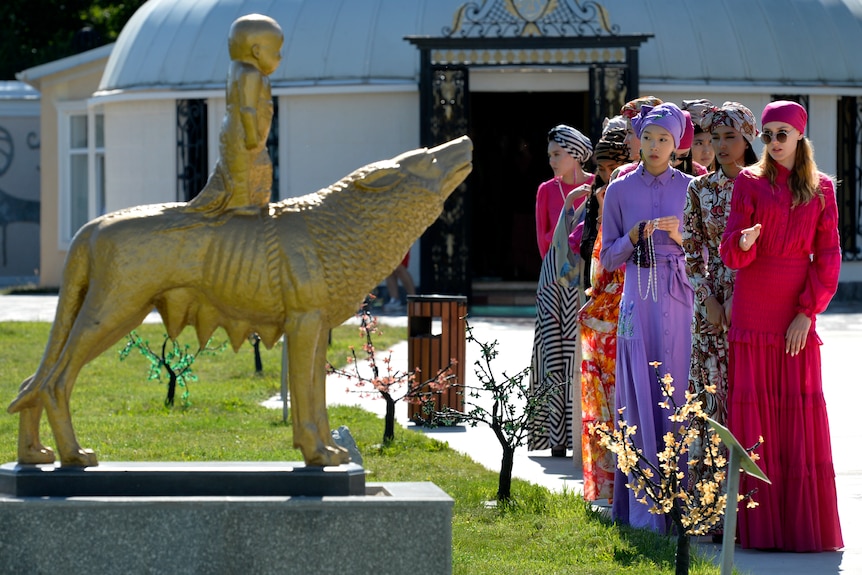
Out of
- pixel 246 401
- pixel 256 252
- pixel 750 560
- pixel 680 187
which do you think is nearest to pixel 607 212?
pixel 680 187

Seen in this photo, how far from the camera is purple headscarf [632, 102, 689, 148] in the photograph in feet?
24.3

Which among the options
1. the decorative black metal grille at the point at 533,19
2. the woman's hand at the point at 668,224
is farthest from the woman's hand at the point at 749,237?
the decorative black metal grille at the point at 533,19

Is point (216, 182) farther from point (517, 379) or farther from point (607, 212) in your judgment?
point (517, 379)

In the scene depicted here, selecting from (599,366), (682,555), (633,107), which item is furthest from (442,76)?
(682,555)

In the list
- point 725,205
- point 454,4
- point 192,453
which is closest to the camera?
point 725,205

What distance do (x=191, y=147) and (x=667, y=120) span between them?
17.1 m

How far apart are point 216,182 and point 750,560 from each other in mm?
3043

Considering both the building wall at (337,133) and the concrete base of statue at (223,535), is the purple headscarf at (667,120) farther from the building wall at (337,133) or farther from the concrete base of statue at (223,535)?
the building wall at (337,133)

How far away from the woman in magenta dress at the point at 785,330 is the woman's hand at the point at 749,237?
0.06 m

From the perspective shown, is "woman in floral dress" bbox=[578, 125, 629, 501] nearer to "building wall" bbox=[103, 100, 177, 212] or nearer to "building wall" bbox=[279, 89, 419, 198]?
"building wall" bbox=[279, 89, 419, 198]

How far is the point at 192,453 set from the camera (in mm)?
9570

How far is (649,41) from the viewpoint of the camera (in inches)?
880

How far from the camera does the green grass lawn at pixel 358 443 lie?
6855 mm

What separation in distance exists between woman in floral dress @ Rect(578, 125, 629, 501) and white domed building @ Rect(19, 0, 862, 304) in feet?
41.3
